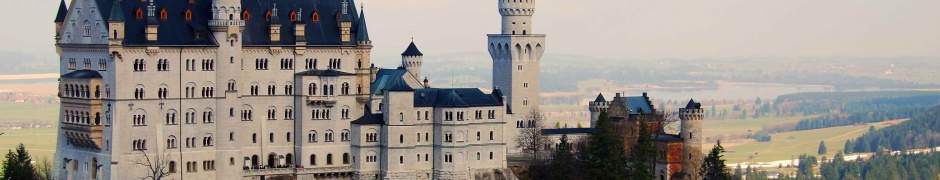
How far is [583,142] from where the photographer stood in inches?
4737

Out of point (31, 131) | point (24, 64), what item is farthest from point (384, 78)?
point (24, 64)

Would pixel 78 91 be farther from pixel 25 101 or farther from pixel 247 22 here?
pixel 25 101

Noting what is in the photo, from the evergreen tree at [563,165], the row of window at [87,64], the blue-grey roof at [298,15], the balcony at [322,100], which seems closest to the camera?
the row of window at [87,64]

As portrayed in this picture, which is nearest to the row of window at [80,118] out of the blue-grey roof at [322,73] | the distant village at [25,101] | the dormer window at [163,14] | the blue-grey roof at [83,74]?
the blue-grey roof at [83,74]

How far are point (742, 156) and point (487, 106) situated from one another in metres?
91.5

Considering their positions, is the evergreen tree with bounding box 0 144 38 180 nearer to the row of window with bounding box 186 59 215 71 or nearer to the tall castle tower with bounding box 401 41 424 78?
the row of window with bounding box 186 59 215 71

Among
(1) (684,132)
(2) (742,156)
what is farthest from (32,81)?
(1) (684,132)

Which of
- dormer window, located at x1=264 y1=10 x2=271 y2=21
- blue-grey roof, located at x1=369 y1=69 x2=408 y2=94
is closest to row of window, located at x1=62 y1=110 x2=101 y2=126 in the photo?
dormer window, located at x1=264 y1=10 x2=271 y2=21

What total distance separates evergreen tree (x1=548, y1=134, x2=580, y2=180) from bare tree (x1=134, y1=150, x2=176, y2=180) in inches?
921

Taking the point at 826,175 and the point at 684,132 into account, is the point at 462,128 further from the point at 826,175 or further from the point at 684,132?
the point at 826,175

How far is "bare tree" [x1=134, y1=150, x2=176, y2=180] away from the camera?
104000mm

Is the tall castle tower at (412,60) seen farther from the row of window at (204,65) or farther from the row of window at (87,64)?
the row of window at (87,64)

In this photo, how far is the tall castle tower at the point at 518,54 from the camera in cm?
12594

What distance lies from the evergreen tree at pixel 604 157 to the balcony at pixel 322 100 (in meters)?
15.9
